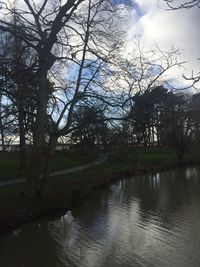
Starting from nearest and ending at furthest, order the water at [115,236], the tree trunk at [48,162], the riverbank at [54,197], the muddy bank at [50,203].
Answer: the water at [115,236] → the muddy bank at [50,203] → the riverbank at [54,197] → the tree trunk at [48,162]

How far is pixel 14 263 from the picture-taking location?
44.8 ft

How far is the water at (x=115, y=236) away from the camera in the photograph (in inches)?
521

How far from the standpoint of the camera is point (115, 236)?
16.2 metres

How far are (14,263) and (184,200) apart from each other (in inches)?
490

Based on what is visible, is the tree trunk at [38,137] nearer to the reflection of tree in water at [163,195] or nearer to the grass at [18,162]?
the reflection of tree in water at [163,195]

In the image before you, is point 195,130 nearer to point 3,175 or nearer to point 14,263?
point 3,175

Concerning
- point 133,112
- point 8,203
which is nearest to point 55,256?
point 8,203

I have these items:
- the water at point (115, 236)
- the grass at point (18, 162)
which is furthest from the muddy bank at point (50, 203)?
the grass at point (18, 162)

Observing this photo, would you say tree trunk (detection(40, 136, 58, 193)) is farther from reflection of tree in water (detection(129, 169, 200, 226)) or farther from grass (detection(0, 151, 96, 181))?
grass (detection(0, 151, 96, 181))

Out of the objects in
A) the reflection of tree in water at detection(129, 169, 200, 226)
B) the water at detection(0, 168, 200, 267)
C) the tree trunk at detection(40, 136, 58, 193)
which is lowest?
the water at detection(0, 168, 200, 267)

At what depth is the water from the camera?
1324cm

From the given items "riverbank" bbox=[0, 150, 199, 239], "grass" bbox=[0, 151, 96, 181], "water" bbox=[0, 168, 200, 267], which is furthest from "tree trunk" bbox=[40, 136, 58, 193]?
"grass" bbox=[0, 151, 96, 181]

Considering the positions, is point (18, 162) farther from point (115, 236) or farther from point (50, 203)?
point (115, 236)

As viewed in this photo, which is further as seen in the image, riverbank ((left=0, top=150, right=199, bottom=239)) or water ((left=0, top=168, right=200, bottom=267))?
riverbank ((left=0, top=150, right=199, bottom=239))
